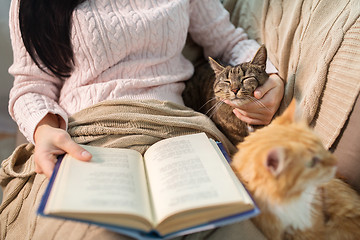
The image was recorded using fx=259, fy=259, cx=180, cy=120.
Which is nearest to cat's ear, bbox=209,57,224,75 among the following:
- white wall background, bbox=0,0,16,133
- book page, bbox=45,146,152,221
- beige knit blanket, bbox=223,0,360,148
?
beige knit blanket, bbox=223,0,360,148

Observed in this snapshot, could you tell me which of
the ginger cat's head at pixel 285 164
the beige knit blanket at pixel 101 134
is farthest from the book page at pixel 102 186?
the ginger cat's head at pixel 285 164

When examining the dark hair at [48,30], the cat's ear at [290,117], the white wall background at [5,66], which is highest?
the dark hair at [48,30]

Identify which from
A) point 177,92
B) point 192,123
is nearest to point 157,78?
point 177,92

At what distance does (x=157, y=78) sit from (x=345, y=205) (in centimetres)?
71

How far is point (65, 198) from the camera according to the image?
0.51 meters

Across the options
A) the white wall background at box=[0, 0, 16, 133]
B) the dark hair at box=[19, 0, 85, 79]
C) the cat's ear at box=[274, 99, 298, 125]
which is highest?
the dark hair at box=[19, 0, 85, 79]

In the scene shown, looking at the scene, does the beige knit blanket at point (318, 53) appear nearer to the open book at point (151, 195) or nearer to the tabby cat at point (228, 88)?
the tabby cat at point (228, 88)

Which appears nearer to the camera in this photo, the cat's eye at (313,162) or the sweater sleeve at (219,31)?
the cat's eye at (313,162)

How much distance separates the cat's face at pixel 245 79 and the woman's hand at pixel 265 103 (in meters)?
0.03

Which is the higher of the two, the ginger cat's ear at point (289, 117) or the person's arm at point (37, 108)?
the ginger cat's ear at point (289, 117)

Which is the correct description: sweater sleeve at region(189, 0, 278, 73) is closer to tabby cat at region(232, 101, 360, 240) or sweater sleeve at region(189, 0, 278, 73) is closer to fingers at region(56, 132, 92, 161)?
tabby cat at region(232, 101, 360, 240)

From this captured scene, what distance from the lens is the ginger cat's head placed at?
0.52m

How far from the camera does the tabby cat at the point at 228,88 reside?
100 centimetres

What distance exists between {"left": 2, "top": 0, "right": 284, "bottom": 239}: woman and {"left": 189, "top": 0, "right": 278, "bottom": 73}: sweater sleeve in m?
0.12
